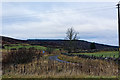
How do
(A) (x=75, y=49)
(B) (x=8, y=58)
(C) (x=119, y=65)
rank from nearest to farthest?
(C) (x=119, y=65)
(B) (x=8, y=58)
(A) (x=75, y=49)

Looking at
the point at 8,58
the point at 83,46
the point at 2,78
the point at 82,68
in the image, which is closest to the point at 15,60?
the point at 8,58

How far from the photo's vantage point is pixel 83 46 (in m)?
41.6

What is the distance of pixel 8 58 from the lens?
14.6m

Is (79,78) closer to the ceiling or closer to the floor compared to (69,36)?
closer to the floor

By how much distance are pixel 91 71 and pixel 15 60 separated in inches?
299

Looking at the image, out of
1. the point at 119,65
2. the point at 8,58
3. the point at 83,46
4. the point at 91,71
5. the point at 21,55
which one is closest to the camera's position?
the point at 91,71

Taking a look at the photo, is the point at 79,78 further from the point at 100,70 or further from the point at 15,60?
the point at 15,60

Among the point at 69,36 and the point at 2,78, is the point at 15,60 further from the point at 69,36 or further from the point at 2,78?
the point at 69,36

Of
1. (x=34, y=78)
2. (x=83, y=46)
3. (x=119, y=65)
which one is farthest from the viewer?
(x=83, y=46)

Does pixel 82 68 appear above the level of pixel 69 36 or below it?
below

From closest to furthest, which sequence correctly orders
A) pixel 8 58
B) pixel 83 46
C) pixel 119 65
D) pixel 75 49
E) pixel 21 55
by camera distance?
pixel 119 65, pixel 8 58, pixel 21 55, pixel 75 49, pixel 83 46

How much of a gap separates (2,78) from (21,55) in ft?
22.6

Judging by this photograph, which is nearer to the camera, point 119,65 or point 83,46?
point 119,65

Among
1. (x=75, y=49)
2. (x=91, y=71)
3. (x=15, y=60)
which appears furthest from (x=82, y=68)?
(x=75, y=49)
